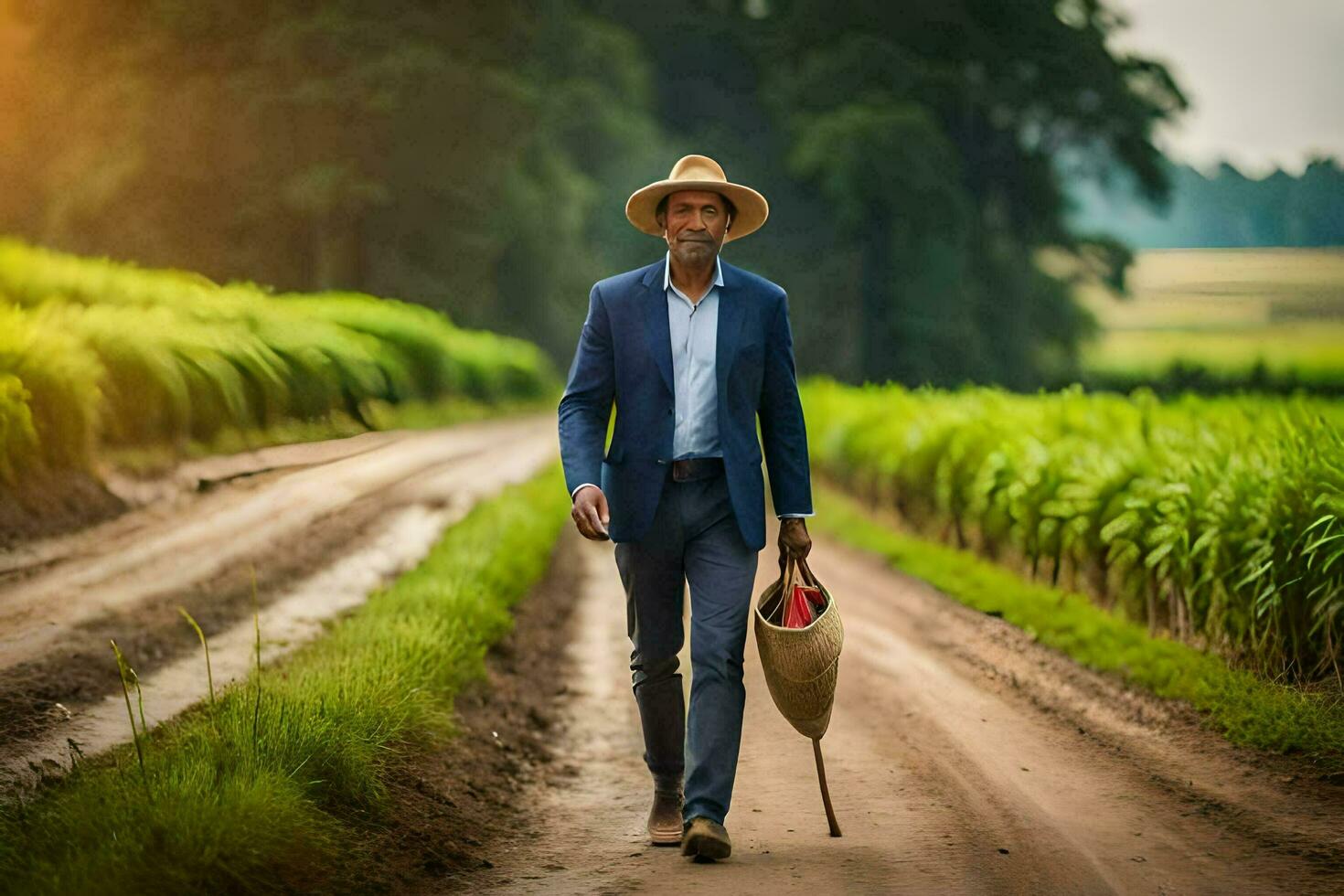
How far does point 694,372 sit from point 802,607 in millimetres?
940

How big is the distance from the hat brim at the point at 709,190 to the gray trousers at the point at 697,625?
0.99 metres

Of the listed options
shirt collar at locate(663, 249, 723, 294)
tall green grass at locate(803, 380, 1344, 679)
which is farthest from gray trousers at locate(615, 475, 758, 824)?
tall green grass at locate(803, 380, 1344, 679)

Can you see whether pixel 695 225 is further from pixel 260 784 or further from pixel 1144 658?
pixel 1144 658

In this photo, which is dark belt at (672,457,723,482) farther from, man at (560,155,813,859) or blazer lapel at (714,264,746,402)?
blazer lapel at (714,264,746,402)

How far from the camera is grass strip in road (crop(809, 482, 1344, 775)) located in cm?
652

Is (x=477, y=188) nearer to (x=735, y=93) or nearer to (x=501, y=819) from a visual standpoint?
(x=501, y=819)

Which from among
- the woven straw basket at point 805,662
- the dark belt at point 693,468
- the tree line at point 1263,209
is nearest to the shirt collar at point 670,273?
the dark belt at point 693,468

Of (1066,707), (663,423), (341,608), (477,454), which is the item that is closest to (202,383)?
(341,608)

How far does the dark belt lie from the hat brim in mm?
779

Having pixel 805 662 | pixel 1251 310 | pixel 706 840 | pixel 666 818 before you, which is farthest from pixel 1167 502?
pixel 706 840

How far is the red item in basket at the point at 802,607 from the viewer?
5.39 meters

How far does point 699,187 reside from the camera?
17.2 ft

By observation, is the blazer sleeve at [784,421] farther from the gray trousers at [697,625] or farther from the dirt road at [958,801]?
the dirt road at [958,801]

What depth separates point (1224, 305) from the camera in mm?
11094
